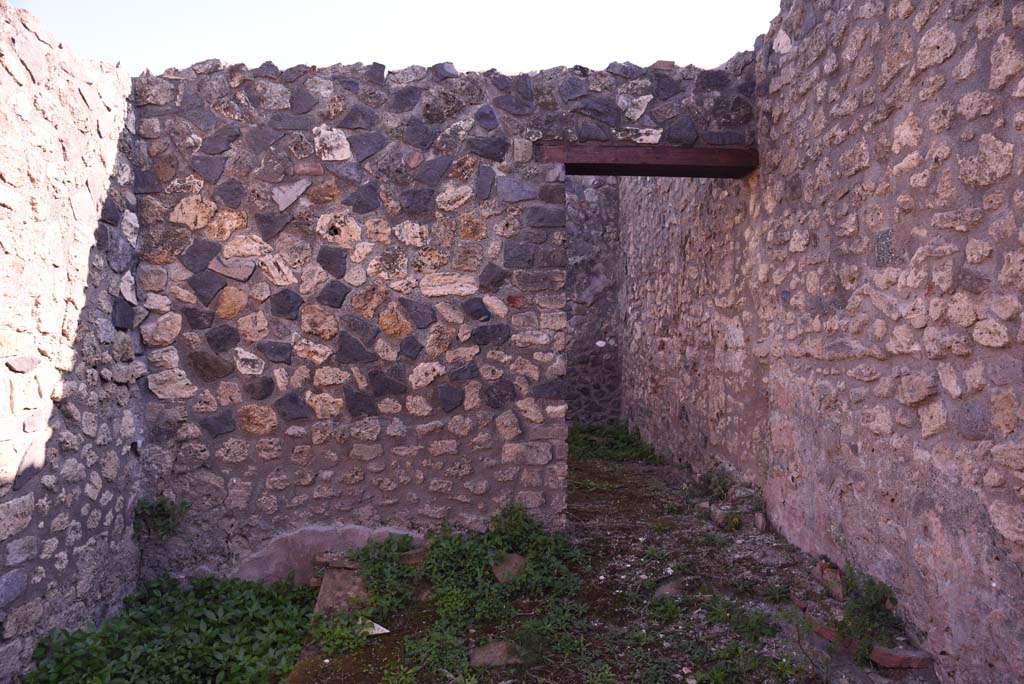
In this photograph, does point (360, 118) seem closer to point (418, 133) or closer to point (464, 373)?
point (418, 133)

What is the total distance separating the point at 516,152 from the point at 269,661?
2901mm

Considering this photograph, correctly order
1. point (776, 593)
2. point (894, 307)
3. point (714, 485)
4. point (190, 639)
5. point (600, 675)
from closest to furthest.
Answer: point (600, 675) → point (894, 307) → point (190, 639) → point (776, 593) → point (714, 485)

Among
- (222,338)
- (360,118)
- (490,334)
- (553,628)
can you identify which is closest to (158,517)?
(222,338)

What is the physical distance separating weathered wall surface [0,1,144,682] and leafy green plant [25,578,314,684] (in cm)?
12

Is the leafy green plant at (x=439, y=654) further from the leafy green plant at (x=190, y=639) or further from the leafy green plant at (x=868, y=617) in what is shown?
the leafy green plant at (x=868, y=617)

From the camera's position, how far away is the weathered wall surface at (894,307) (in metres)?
2.42

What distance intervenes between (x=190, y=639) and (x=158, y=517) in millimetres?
833

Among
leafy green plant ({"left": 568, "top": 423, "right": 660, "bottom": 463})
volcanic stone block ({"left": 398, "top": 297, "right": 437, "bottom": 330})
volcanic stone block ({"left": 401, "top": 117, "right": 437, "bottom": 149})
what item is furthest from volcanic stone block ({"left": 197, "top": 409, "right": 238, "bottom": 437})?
leafy green plant ({"left": 568, "top": 423, "right": 660, "bottom": 463})

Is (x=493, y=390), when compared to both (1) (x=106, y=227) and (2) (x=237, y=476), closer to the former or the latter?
(2) (x=237, y=476)

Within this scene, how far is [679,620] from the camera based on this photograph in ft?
11.1

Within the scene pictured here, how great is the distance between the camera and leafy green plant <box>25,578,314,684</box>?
2955 mm

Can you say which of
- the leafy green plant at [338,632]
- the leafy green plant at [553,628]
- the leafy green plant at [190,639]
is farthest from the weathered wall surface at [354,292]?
the leafy green plant at [553,628]

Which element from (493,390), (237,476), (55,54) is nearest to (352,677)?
(237,476)

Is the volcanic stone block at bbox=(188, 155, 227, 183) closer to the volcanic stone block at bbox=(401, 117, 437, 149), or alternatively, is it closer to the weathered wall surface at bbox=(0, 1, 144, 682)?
the weathered wall surface at bbox=(0, 1, 144, 682)
